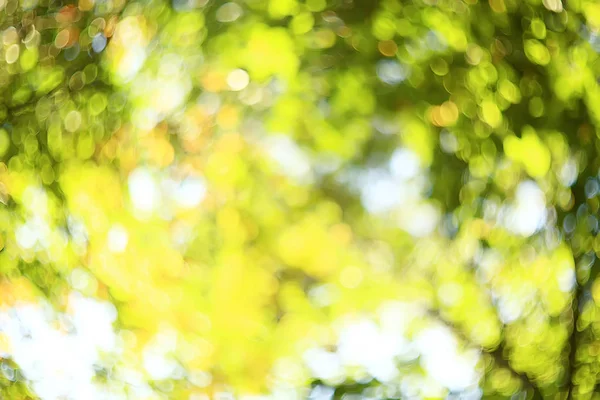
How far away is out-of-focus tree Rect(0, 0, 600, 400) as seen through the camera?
20.3 inches

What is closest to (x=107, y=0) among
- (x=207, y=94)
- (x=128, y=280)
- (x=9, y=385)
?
(x=207, y=94)

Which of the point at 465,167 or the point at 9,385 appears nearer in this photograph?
the point at 465,167

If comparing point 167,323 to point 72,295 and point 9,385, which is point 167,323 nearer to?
point 72,295

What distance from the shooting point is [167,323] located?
54 centimetres

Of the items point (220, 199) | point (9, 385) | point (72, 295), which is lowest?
point (9, 385)

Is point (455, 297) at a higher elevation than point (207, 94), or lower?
lower

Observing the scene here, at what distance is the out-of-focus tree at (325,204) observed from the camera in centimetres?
51

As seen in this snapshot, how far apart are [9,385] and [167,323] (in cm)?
26

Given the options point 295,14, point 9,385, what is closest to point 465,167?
point 295,14

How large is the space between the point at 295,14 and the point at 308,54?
0.04 meters

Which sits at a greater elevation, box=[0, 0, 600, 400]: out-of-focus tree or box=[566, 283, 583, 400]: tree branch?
box=[0, 0, 600, 400]: out-of-focus tree

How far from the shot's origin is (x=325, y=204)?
1.68ft

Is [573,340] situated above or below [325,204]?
below

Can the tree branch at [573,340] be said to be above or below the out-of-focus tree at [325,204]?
below
